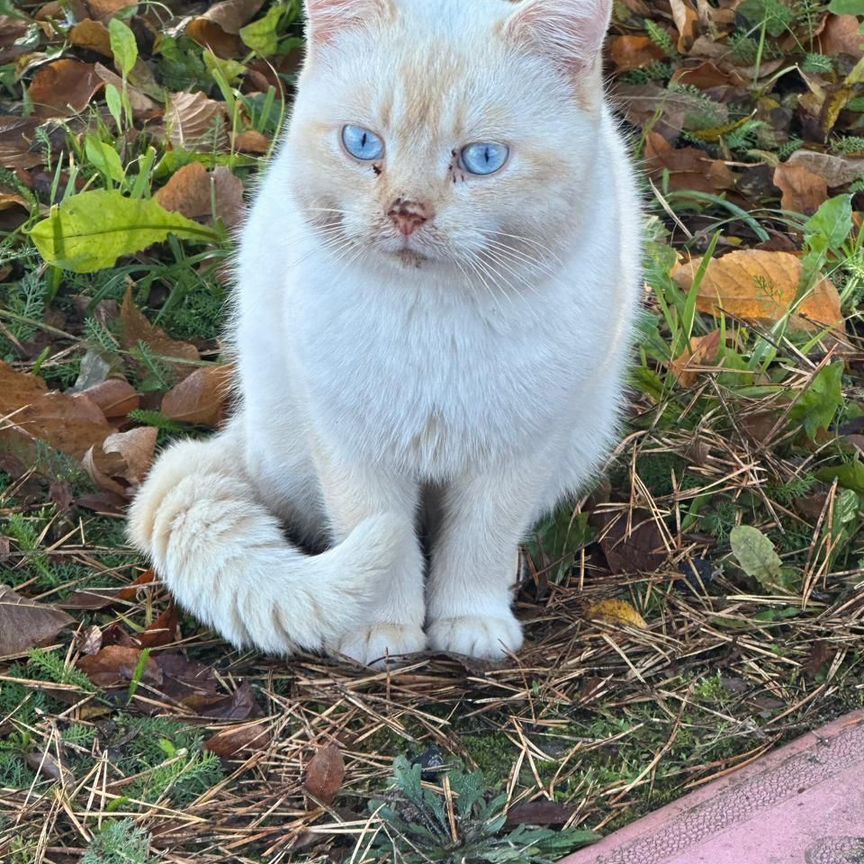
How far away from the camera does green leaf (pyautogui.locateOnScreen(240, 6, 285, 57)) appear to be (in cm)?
374

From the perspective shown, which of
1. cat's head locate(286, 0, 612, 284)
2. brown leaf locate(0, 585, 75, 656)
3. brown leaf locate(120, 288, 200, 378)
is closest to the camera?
cat's head locate(286, 0, 612, 284)

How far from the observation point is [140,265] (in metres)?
3.19

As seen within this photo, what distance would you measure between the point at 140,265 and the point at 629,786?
1884 millimetres

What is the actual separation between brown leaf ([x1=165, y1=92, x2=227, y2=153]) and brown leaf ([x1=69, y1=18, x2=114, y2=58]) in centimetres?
38

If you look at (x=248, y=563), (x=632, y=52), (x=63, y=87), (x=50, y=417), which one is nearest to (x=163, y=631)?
(x=248, y=563)

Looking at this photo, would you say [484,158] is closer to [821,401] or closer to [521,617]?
[521,617]

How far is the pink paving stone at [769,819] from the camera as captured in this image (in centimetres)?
183

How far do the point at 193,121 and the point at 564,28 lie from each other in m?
1.77

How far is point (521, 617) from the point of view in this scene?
8.36ft

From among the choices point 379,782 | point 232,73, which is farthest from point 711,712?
point 232,73

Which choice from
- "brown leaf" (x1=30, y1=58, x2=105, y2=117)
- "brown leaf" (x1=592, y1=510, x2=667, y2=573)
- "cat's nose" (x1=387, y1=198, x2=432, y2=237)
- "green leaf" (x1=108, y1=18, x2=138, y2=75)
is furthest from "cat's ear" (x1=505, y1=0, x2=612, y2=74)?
"brown leaf" (x1=30, y1=58, x2=105, y2=117)

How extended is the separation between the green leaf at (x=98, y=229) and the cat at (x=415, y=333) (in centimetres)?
50

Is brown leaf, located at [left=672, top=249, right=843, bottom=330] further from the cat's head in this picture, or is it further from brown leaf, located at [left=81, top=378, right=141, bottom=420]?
brown leaf, located at [left=81, top=378, right=141, bottom=420]

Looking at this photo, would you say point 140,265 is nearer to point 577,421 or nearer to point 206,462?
point 206,462
